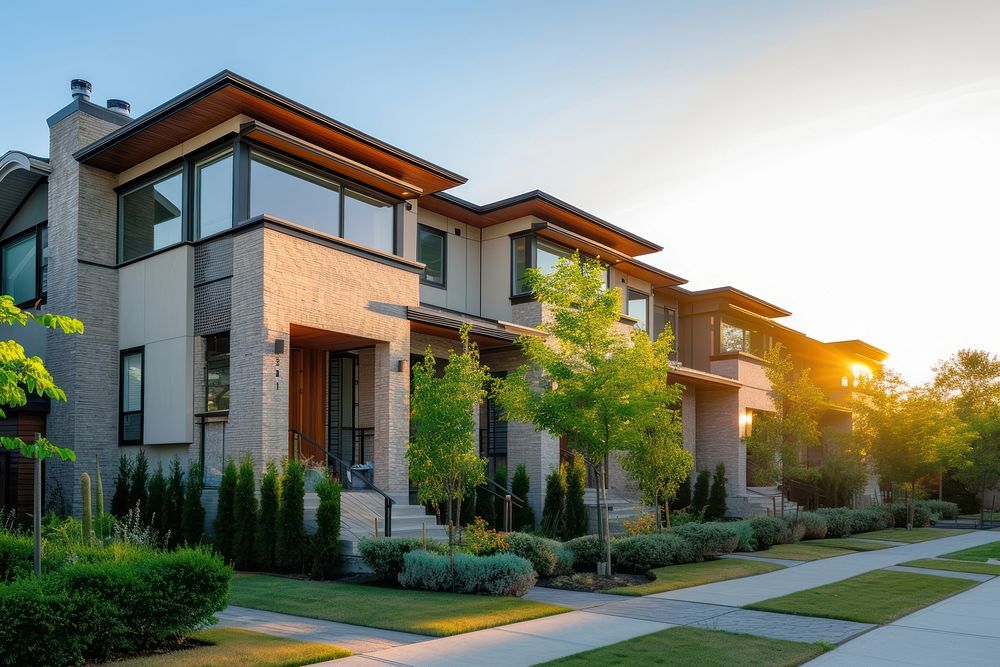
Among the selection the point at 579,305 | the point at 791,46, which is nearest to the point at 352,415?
the point at 579,305

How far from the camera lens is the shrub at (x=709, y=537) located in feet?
57.8

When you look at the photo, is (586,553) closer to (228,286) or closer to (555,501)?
(555,501)

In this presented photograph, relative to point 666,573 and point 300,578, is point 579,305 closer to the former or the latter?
point 666,573

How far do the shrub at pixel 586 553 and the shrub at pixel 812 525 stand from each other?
398 inches

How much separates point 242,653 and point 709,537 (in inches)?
468

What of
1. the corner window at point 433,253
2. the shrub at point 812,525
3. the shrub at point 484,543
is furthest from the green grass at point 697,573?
the corner window at point 433,253

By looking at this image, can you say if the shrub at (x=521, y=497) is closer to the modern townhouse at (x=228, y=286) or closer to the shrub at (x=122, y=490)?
the modern townhouse at (x=228, y=286)

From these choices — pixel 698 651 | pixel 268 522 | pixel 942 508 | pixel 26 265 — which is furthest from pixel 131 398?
pixel 942 508

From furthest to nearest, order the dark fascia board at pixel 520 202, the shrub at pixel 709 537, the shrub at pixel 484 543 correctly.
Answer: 1. the dark fascia board at pixel 520 202
2. the shrub at pixel 709 537
3. the shrub at pixel 484 543

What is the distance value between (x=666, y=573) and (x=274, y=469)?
7362 mm

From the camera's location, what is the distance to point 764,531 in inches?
812

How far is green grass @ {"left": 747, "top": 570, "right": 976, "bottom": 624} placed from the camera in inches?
448

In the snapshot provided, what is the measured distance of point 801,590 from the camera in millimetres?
13500

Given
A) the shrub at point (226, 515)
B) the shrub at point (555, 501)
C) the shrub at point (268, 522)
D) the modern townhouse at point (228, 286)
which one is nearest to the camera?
the shrub at point (268, 522)
